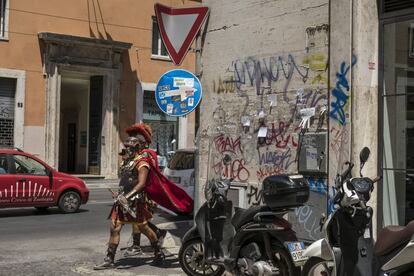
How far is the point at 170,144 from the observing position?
89.1 ft

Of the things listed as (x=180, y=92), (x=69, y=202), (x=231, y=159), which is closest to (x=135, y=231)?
(x=231, y=159)

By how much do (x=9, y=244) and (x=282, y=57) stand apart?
17.6 feet

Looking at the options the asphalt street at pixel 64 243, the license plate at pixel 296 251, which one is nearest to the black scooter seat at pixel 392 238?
the license plate at pixel 296 251

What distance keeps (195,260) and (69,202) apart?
7.78 m

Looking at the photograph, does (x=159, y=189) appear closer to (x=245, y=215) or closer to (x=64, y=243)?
(x=245, y=215)

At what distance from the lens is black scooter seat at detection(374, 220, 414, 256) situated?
4.71 meters

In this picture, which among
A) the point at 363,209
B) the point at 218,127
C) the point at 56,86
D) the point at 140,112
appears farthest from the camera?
the point at 140,112

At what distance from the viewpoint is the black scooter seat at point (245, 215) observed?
6002 mm

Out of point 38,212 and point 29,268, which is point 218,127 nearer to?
point 29,268

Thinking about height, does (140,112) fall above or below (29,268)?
above

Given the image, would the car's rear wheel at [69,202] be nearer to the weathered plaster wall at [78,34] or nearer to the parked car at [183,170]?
the parked car at [183,170]

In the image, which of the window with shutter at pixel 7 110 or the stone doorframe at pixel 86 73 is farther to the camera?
the stone doorframe at pixel 86 73

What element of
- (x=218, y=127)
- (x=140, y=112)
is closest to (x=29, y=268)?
(x=218, y=127)

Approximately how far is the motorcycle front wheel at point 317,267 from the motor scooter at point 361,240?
20cm
